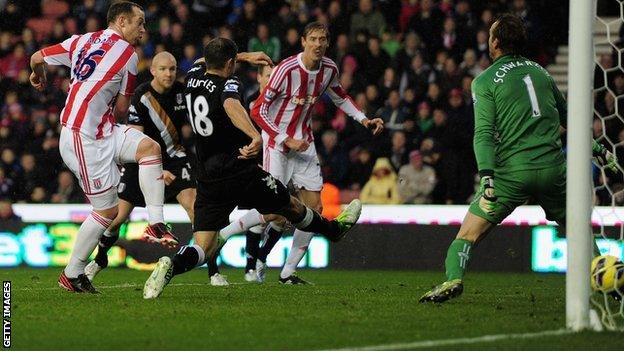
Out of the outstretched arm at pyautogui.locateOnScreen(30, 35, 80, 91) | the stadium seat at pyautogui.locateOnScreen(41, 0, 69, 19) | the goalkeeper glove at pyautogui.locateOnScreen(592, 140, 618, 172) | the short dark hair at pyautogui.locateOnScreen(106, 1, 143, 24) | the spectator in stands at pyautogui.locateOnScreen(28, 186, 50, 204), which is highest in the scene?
the stadium seat at pyautogui.locateOnScreen(41, 0, 69, 19)

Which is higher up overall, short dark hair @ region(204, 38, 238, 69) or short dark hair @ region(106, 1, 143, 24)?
short dark hair @ region(106, 1, 143, 24)

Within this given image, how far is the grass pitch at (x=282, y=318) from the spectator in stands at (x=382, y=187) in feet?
18.6

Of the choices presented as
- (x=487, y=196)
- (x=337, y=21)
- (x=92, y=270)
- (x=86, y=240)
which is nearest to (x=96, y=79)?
(x=86, y=240)

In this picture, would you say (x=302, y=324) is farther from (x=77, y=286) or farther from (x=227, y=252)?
(x=227, y=252)

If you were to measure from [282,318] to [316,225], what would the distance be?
2.23 m

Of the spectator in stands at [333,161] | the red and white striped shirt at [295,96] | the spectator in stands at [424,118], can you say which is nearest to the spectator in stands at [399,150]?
the spectator in stands at [424,118]

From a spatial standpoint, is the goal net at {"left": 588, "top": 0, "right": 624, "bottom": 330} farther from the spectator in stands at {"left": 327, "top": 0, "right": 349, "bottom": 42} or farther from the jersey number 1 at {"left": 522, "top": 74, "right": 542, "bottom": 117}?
the spectator in stands at {"left": 327, "top": 0, "right": 349, "bottom": 42}

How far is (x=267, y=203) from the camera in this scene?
9.98m

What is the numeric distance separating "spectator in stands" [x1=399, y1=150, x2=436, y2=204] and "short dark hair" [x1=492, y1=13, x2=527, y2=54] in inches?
341

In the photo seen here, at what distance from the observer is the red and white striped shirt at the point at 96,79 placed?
32.7ft

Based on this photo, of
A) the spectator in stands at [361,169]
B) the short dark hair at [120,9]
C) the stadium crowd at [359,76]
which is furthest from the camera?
the spectator in stands at [361,169]

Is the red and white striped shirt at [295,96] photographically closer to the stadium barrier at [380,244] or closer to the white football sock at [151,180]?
the white football sock at [151,180]

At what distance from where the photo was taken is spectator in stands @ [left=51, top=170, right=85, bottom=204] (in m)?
19.2

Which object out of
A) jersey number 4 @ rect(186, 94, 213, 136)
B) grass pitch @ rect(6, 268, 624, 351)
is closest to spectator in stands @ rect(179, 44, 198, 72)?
grass pitch @ rect(6, 268, 624, 351)
